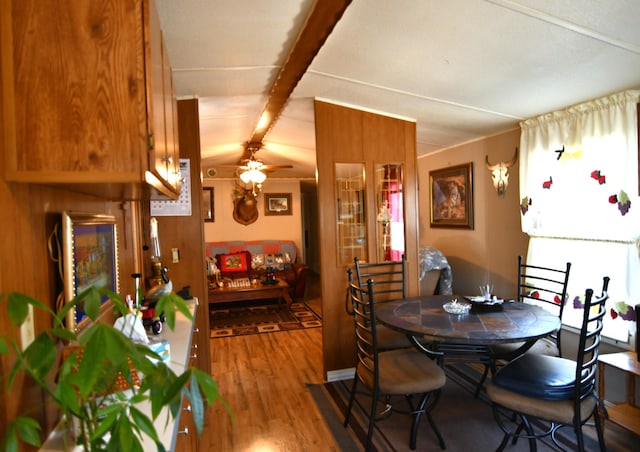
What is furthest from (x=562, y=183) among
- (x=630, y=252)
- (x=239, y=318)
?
(x=239, y=318)

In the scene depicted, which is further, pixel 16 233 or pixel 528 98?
pixel 528 98

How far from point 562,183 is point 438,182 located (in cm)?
181

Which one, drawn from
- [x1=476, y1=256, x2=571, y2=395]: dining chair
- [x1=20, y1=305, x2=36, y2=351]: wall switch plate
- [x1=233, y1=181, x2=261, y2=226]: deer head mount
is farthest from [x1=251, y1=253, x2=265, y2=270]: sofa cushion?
[x1=20, y1=305, x2=36, y2=351]: wall switch plate

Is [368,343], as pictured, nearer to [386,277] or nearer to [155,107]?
[386,277]

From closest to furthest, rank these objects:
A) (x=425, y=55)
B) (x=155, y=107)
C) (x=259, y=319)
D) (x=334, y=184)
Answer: (x=155, y=107), (x=425, y=55), (x=334, y=184), (x=259, y=319)

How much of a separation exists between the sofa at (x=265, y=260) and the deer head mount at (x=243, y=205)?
45 cm

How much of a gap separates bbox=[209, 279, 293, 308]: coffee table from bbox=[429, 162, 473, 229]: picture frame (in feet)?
7.68

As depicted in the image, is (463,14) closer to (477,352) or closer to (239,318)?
(477,352)

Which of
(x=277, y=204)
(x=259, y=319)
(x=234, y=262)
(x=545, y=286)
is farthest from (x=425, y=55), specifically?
(x=277, y=204)

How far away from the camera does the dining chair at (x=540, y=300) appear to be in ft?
8.67

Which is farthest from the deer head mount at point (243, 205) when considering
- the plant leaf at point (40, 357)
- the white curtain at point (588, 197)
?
the plant leaf at point (40, 357)

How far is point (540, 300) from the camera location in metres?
2.96

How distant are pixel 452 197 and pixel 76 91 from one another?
4.03 meters

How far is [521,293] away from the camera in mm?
3354
